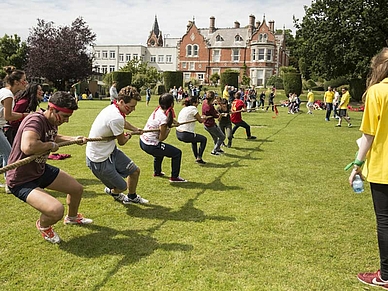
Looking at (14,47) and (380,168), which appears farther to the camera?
(14,47)

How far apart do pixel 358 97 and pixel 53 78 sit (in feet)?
128

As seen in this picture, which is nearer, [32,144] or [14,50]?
[32,144]

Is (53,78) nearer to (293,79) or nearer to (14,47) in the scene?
(14,47)

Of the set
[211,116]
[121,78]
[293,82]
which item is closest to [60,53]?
[121,78]

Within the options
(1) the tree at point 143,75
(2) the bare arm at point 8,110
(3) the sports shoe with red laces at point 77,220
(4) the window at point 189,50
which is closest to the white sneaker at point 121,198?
(3) the sports shoe with red laces at point 77,220

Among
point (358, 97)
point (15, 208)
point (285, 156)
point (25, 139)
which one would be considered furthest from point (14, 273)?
point (358, 97)

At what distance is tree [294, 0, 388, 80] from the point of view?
38469 mm

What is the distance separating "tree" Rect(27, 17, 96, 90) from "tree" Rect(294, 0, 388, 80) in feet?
97.0

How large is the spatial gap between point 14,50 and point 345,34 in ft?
177

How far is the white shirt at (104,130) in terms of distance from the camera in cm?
567

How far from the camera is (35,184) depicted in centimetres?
475

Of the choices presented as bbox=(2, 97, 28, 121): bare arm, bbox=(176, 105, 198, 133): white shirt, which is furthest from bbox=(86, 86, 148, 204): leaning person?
bbox=(176, 105, 198, 133): white shirt

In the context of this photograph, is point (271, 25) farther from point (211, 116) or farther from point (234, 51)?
point (211, 116)

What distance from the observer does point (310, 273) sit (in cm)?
425
